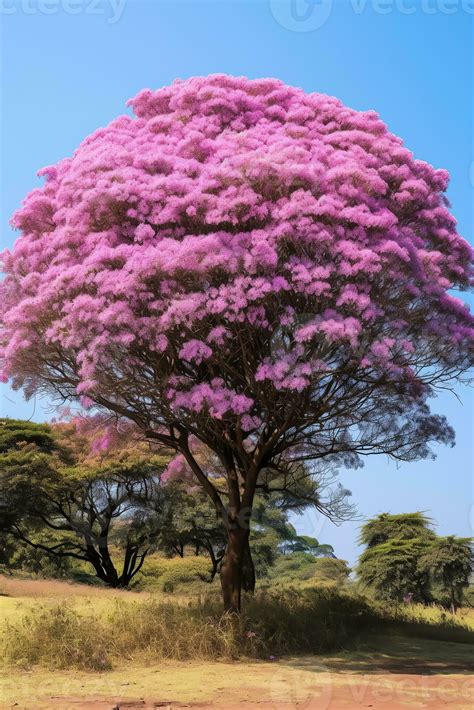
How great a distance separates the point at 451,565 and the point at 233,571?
626 inches

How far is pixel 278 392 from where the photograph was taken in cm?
1538

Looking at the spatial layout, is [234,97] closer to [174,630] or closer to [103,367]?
[103,367]

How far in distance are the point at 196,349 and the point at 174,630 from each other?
5.02 m

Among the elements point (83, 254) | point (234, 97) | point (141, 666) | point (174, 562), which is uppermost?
point (234, 97)

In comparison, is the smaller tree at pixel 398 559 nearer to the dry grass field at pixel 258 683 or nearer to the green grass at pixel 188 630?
the green grass at pixel 188 630

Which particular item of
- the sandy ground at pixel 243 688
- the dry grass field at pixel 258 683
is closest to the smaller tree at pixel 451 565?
the dry grass field at pixel 258 683

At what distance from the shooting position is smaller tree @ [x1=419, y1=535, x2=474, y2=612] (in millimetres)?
29375

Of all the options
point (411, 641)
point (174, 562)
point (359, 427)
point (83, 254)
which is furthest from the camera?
point (174, 562)

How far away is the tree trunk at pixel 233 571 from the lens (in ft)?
53.5

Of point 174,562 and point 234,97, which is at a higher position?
point 234,97

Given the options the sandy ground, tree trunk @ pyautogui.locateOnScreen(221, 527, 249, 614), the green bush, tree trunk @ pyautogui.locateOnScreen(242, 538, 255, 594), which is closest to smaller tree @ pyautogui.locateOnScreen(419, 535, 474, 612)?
the green bush

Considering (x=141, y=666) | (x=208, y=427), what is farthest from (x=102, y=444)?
(x=141, y=666)

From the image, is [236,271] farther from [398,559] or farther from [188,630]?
[398,559]

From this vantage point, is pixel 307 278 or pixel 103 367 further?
pixel 103 367
